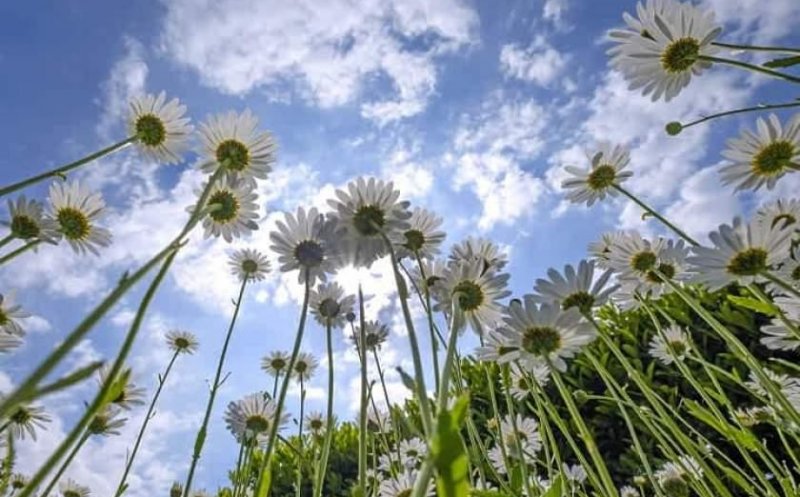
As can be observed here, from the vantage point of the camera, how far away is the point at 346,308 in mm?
1521

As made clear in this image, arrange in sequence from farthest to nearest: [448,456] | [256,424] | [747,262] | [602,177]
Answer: [256,424] < [602,177] < [747,262] < [448,456]

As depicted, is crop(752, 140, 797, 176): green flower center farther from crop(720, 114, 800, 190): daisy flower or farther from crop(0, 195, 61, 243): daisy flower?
crop(0, 195, 61, 243): daisy flower

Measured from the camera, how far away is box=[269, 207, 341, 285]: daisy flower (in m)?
1.11

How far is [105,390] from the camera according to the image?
617 millimetres

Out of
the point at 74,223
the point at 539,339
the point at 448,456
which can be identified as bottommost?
the point at 448,456

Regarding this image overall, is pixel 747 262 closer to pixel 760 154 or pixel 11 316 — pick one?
pixel 760 154

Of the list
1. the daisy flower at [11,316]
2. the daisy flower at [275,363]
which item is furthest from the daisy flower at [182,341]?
the daisy flower at [11,316]

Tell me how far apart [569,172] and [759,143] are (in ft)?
2.02

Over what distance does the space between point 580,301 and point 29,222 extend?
1221 millimetres

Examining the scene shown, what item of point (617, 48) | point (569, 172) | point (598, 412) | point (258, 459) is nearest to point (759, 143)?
point (617, 48)

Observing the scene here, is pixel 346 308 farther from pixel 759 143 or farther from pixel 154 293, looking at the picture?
pixel 759 143

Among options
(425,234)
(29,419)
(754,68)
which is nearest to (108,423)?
(29,419)

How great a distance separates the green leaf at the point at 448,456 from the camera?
55cm

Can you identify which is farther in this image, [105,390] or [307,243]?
[307,243]
